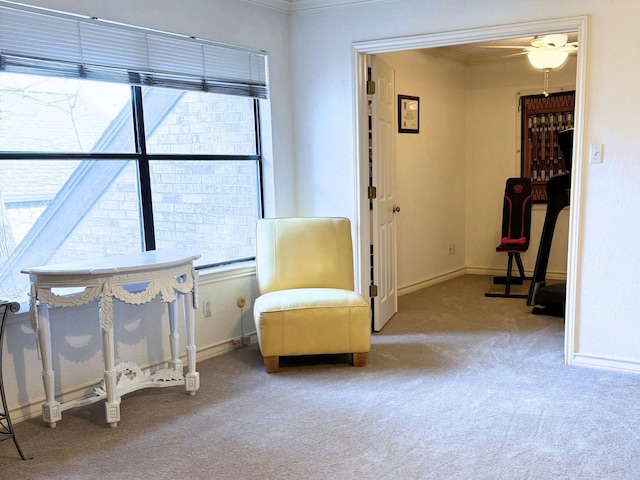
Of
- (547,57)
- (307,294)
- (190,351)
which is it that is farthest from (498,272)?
(190,351)

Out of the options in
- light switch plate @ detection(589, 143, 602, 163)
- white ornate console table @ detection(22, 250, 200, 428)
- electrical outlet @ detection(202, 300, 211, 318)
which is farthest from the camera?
electrical outlet @ detection(202, 300, 211, 318)

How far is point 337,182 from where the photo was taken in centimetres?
410

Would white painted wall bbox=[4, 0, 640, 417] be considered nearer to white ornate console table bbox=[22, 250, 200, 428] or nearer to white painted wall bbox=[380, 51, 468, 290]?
white ornate console table bbox=[22, 250, 200, 428]

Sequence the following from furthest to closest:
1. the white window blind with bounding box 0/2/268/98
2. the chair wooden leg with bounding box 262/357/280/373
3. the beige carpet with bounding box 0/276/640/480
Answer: the chair wooden leg with bounding box 262/357/280/373 → the white window blind with bounding box 0/2/268/98 → the beige carpet with bounding box 0/276/640/480

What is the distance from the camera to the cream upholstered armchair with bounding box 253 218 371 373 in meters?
3.36

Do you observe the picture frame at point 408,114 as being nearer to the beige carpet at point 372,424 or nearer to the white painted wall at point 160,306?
the white painted wall at point 160,306

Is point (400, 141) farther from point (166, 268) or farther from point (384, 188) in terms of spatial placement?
point (166, 268)

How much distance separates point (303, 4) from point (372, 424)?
280 cm

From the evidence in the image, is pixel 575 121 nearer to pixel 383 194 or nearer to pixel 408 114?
pixel 383 194

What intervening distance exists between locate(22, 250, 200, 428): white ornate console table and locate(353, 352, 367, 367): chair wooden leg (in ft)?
3.43

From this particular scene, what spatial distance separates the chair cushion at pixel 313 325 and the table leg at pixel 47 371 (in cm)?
111

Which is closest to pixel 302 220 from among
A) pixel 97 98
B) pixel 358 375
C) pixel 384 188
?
pixel 384 188

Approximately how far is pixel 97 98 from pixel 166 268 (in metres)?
1.07

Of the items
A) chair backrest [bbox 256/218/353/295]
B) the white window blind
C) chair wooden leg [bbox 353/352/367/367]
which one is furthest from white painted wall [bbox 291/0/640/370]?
chair wooden leg [bbox 353/352/367/367]
